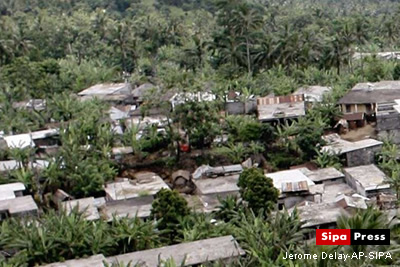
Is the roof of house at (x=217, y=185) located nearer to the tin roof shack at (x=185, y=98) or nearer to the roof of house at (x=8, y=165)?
the tin roof shack at (x=185, y=98)

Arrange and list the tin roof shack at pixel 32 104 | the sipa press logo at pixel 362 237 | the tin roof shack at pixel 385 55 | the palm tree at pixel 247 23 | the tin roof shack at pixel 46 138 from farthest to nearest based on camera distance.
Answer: the tin roof shack at pixel 385 55 < the palm tree at pixel 247 23 < the tin roof shack at pixel 32 104 < the tin roof shack at pixel 46 138 < the sipa press logo at pixel 362 237

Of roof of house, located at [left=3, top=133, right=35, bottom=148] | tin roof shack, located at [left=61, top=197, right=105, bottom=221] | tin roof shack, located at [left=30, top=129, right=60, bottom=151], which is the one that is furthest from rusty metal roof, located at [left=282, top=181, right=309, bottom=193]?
tin roof shack, located at [left=30, top=129, right=60, bottom=151]

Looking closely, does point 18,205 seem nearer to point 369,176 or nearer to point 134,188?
point 134,188

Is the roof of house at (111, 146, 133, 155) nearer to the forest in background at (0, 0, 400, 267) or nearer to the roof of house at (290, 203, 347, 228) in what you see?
the forest in background at (0, 0, 400, 267)

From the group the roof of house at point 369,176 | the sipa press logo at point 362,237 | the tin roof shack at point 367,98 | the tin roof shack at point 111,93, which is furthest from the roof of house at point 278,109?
the sipa press logo at point 362,237

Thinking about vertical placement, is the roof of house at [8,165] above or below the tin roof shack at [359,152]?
above

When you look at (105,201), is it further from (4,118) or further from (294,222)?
(4,118)
